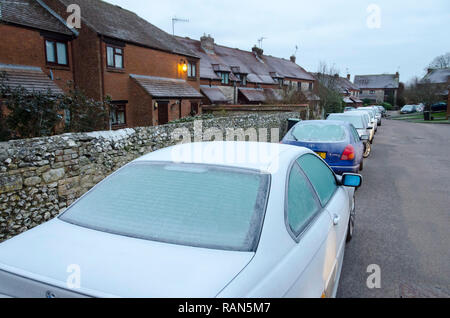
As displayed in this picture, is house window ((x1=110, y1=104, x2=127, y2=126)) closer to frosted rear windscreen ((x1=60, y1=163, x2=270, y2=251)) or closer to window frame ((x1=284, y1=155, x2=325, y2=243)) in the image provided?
frosted rear windscreen ((x1=60, y1=163, x2=270, y2=251))

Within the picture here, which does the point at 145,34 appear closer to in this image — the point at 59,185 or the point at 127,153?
the point at 127,153

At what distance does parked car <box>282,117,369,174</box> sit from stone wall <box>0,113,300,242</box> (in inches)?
145

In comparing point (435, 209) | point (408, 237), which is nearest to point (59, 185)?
point (408, 237)

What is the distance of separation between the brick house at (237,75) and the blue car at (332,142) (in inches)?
806

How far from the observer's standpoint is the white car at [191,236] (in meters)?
1.53

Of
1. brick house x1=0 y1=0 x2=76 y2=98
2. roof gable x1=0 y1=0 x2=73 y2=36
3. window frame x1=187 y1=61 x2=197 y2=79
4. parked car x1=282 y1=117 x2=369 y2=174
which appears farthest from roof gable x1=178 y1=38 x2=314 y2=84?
parked car x1=282 y1=117 x2=369 y2=174

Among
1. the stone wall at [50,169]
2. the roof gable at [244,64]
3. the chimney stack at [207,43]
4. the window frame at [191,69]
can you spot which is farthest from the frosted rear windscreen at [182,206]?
the chimney stack at [207,43]

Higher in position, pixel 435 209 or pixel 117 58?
pixel 117 58

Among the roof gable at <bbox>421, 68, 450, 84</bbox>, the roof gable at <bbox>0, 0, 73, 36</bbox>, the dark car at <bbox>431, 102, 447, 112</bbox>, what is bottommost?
the dark car at <bbox>431, 102, 447, 112</bbox>

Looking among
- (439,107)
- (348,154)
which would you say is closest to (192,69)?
(348,154)

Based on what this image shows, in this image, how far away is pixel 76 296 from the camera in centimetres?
144

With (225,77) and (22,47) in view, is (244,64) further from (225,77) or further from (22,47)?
(22,47)

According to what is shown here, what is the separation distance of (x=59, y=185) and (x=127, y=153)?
1773 mm

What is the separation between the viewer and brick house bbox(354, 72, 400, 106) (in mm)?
80938
